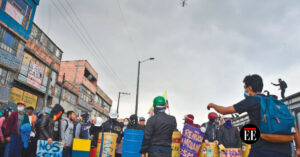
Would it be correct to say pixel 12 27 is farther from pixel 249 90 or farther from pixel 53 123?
pixel 249 90

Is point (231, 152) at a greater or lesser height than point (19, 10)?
lesser

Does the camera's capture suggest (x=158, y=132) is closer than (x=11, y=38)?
Yes

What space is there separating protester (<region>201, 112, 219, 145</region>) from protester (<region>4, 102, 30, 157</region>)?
5.19 m

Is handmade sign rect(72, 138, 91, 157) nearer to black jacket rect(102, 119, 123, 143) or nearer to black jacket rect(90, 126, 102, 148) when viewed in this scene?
black jacket rect(102, 119, 123, 143)

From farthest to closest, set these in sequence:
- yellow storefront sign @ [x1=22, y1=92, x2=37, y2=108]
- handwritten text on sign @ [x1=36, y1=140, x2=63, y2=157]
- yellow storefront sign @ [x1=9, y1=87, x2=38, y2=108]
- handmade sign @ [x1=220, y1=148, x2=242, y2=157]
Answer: yellow storefront sign @ [x1=22, y1=92, x2=37, y2=108] < yellow storefront sign @ [x1=9, y1=87, x2=38, y2=108] < handmade sign @ [x1=220, y1=148, x2=242, y2=157] < handwritten text on sign @ [x1=36, y1=140, x2=63, y2=157]

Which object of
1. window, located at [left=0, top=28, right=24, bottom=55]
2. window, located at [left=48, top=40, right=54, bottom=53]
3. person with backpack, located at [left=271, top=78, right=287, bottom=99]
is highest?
window, located at [left=48, top=40, right=54, bottom=53]

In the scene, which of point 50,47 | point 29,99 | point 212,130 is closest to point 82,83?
point 50,47

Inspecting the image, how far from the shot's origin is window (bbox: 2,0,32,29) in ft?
61.9

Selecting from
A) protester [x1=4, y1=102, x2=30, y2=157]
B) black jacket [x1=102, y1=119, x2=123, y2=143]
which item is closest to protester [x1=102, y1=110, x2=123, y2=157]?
black jacket [x1=102, y1=119, x2=123, y2=143]

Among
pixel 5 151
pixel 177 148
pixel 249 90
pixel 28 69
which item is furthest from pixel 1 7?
pixel 249 90

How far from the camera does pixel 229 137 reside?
5.98m

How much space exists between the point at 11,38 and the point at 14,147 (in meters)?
16.9

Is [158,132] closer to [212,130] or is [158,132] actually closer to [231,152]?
[212,130]

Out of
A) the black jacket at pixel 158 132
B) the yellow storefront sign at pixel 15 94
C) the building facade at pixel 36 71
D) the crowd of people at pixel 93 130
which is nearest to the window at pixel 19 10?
the building facade at pixel 36 71
